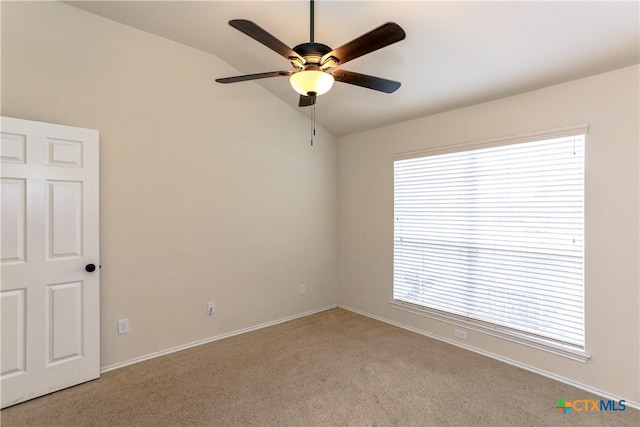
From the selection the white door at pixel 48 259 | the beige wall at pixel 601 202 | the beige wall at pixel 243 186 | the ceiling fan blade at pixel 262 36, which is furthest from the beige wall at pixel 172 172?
the beige wall at pixel 601 202

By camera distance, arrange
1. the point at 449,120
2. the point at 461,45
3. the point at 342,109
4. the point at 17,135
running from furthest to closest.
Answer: the point at 342,109 → the point at 449,120 → the point at 461,45 → the point at 17,135

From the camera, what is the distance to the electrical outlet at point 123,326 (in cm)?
272

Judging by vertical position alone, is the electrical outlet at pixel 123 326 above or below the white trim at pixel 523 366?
above

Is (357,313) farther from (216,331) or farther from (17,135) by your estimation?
(17,135)

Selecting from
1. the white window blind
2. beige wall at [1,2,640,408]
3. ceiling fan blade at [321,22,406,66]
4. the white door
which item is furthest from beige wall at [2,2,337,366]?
ceiling fan blade at [321,22,406,66]

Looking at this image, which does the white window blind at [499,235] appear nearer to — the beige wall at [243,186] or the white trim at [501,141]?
the white trim at [501,141]

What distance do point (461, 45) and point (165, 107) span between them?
8.62 ft

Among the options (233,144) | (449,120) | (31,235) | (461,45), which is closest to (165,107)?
(233,144)

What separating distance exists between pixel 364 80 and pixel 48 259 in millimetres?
2642

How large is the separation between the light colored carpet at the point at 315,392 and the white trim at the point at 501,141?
1.97 m

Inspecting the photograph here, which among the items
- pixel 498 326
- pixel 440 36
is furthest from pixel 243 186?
pixel 498 326

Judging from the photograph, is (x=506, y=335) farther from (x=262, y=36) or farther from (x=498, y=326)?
(x=262, y=36)

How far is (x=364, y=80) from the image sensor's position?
6.75ft

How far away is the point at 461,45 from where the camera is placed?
2.36 m
